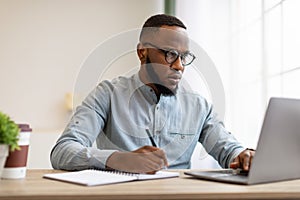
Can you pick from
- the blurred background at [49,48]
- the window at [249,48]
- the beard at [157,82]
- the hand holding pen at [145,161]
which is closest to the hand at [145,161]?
the hand holding pen at [145,161]

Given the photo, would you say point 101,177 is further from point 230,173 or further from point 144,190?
point 230,173

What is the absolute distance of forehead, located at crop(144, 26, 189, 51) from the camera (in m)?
1.57

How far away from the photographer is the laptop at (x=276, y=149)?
0.99 m

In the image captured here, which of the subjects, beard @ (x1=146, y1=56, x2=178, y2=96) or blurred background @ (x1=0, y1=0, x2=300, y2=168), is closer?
beard @ (x1=146, y1=56, x2=178, y2=96)

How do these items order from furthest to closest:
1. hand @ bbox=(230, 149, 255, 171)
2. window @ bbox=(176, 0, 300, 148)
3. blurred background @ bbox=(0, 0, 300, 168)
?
1. blurred background @ bbox=(0, 0, 300, 168)
2. window @ bbox=(176, 0, 300, 148)
3. hand @ bbox=(230, 149, 255, 171)

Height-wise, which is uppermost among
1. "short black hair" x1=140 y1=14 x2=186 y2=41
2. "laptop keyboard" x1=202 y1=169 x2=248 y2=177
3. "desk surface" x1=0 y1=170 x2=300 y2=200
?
"short black hair" x1=140 y1=14 x2=186 y2=41

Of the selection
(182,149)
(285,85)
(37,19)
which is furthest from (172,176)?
(37,19)

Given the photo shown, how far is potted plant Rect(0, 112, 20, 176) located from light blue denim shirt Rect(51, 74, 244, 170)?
57 cm

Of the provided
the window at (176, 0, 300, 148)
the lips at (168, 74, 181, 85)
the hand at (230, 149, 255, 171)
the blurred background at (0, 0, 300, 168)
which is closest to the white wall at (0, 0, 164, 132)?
the blurred background at (0, 0, 300, 168)

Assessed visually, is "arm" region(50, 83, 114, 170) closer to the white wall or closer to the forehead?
A: the forehead

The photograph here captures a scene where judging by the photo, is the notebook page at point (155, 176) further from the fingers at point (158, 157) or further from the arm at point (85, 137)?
the arm at point (85, 137)

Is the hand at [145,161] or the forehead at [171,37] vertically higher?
the forehead at [171,37]

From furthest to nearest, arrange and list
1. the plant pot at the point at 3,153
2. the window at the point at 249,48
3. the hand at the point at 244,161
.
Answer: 1. the window at the point at 249,48
2. the hand at the point at 244,161
3. the plant pot at the point at 3,153

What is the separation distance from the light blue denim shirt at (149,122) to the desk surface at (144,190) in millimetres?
568
